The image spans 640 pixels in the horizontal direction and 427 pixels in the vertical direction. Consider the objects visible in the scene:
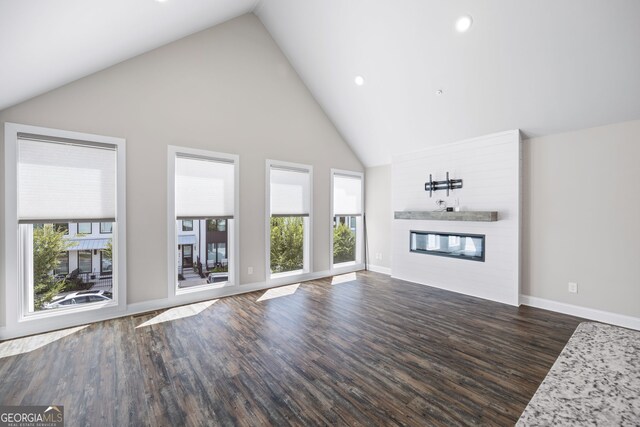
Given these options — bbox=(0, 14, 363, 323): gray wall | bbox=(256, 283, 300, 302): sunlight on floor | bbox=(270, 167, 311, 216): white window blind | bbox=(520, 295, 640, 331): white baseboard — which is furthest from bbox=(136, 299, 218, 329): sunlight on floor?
bbox=(520, 295, 640, 331): white baseboard

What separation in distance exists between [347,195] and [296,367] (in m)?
4.32

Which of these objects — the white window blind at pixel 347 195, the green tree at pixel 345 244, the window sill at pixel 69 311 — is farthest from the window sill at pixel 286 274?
the window sill at pixel 69 311

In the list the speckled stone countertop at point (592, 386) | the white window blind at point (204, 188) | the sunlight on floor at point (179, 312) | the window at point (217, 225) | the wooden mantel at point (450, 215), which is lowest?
the sunlight on floor at point (179, 312)

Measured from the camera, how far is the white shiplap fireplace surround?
418 centimetres

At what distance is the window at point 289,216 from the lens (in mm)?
5129

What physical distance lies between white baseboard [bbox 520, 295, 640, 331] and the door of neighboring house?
5.15m

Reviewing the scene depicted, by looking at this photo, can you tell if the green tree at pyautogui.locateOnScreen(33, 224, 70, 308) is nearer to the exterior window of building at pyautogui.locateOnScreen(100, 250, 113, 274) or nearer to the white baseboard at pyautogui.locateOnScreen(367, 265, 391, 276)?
the exterior window of building at pyautogui.locateOnScreen(100, 250, 113, 274)

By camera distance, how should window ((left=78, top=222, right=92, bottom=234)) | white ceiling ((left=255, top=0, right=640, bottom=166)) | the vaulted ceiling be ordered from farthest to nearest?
1. window ((left=78, top=222, right=92, bottom=234))
2. white ceiling ((left=255, top=0, right=640, bottom=166))
3. the vaulted ceiling

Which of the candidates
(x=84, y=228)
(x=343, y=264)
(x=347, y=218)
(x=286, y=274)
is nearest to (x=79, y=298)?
(x=84, y=228)

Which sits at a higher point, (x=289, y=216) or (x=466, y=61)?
(x=466, y=61)

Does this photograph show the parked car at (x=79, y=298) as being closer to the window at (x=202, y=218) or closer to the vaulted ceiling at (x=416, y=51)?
the window at (x=202, y=218)

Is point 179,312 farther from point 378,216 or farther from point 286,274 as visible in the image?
point 378,216

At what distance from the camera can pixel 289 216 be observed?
17.4ft

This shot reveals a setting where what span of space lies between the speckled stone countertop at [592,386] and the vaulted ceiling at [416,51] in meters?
3.01
